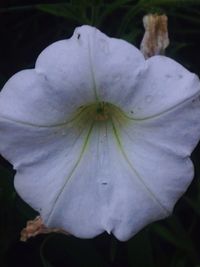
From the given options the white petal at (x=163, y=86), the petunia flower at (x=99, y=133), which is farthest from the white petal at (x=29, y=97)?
the white petal at (x=163, y=86)

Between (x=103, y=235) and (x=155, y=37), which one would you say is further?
(x=103, y=235)

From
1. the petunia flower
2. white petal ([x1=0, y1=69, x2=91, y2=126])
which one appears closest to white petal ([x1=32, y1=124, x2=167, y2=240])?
the petunia flower

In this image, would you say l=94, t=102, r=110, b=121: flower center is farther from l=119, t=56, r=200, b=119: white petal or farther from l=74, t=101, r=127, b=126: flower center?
l=119, t=56, r=200, b=119: white petal

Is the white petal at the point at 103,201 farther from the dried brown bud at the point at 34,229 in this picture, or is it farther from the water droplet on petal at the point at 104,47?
the water droplet on petal at the point at 104,47

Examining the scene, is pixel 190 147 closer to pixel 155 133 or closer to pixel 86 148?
pixel 155 133

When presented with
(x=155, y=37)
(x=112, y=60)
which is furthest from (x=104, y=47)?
(x=155, y=37)

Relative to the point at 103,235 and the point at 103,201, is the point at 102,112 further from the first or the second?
the point at 103,235

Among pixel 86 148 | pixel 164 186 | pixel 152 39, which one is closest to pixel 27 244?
pixel 86 148
